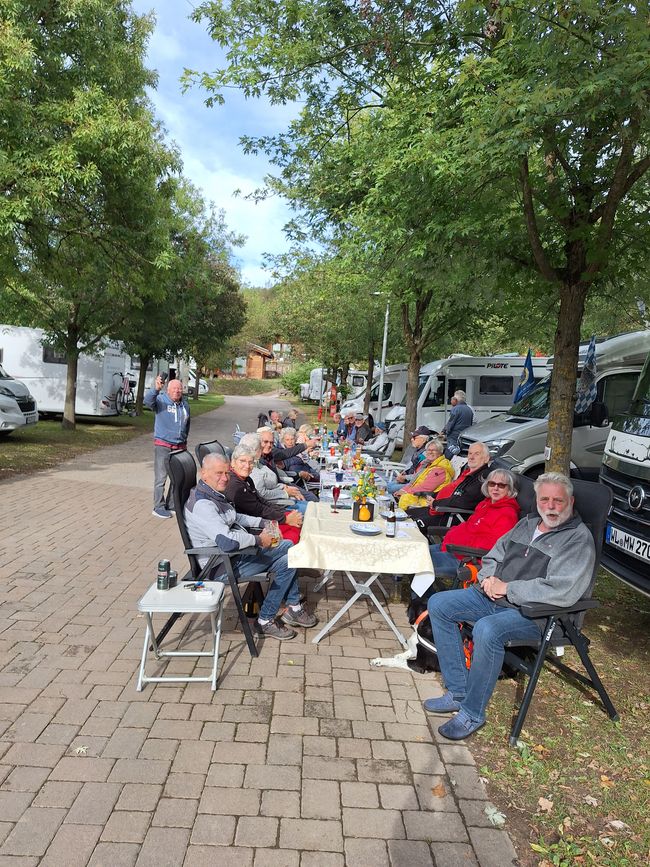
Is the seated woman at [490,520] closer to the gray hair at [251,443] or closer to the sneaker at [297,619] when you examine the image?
the sneaker at [297,619]

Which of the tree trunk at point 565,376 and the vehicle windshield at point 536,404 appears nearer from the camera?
the tree trunk at point 565,376

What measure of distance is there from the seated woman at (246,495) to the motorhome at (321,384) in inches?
1002

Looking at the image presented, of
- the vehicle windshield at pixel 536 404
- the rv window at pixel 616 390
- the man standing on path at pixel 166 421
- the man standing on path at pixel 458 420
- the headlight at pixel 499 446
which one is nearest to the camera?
the man standing on path at pixel 166 421

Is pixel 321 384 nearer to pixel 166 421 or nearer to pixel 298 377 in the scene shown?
pixel 298 377

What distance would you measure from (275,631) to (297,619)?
0.90 ft

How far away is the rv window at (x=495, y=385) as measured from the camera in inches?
625

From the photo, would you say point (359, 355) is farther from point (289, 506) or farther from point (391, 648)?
point (391, 648)

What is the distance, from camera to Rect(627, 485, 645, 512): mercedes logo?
15.2ft

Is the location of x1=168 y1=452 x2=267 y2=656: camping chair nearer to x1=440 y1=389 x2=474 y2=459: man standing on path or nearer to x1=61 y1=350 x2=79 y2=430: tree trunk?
x1=440 y1=389 x2=474 y2=459: man standing on path

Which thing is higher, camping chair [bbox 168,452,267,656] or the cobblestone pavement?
camping chair [bbox 168,452,267,656]

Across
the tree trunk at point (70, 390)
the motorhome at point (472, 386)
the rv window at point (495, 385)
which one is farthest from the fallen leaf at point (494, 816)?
the tree trunk at point (70, 390)

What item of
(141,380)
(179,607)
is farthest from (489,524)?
(141,380)

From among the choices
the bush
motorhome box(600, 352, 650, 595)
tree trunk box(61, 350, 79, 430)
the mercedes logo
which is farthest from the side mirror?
the bush

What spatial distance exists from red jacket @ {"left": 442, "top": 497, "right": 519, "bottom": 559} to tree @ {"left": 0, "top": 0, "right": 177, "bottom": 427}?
716 cm
